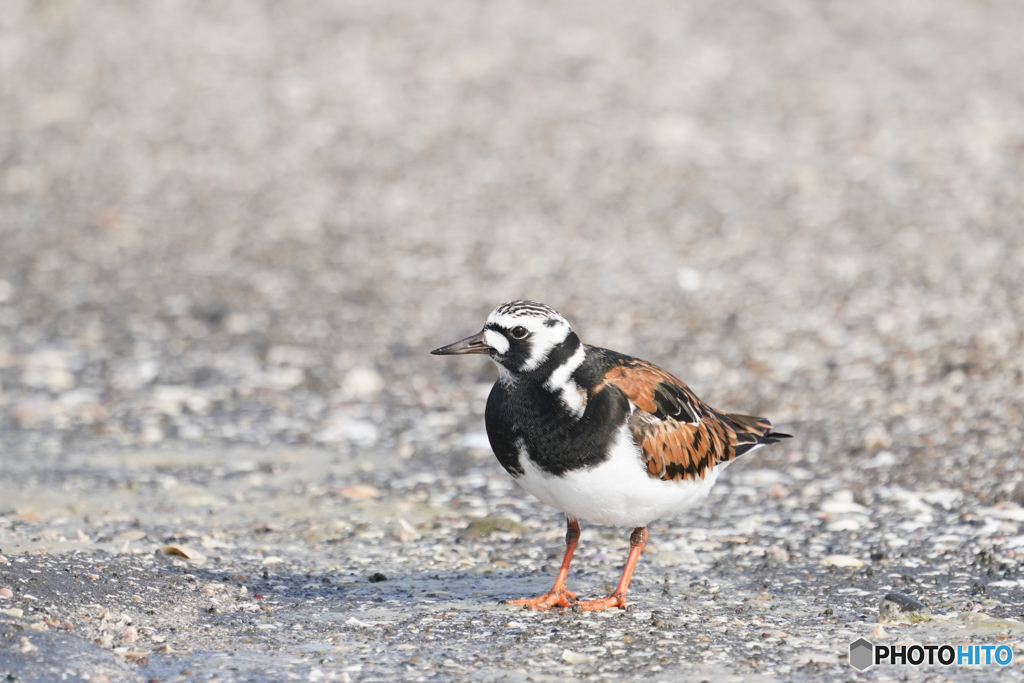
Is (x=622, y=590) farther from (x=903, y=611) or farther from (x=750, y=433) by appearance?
(x=903, y=611)

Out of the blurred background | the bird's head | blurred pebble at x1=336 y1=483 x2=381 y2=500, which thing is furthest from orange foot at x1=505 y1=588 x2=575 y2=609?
the blurred background

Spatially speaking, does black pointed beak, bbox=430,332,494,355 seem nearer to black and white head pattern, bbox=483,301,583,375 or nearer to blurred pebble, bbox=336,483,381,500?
black and white head pattern, bbox=483,301,583,375

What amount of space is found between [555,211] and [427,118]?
2.34 metres

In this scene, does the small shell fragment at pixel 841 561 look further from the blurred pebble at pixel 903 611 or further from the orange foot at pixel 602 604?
the orange foot at pixel 602 604

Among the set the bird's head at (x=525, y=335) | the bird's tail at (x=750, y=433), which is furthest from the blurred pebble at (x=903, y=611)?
the bird's head at (x=525, y=335)

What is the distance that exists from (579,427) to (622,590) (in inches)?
30.3

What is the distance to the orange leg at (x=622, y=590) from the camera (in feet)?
14.8

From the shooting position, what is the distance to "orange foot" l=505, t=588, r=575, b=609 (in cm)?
454

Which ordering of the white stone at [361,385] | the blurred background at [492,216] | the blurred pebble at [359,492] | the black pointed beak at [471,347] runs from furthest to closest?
the white stone at [361,385] < the blurred background at [492,216] < the blurred pebble at [359,492] < the black pointed beak at [471,347]

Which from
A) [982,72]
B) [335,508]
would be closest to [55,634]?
[335,508]

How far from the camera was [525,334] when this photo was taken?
167 inches

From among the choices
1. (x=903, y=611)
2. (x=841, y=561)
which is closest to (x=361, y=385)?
(x=841, y=561)

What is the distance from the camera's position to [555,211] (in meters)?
10.2

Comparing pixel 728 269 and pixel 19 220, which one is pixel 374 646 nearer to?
pixel 728 269
